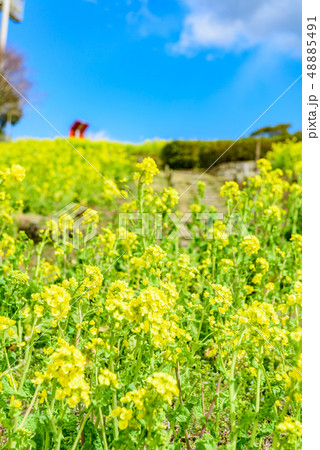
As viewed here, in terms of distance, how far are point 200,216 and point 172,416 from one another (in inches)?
99.1

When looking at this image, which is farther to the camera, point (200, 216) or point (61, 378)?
point (200, 216)

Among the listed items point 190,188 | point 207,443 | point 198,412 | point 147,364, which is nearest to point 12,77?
point 190,188

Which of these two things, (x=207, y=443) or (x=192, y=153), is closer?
(x=207, y=443)

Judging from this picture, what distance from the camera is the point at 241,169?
24.1ft

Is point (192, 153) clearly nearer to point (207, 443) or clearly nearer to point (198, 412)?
point (198, 412)

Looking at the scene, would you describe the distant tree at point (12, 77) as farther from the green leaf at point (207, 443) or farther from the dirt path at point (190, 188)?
the green leaf at point (207, 443)

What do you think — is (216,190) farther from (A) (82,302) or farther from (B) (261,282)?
(A) (82,302)

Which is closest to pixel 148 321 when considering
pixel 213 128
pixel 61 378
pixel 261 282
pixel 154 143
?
pixel 61 378
